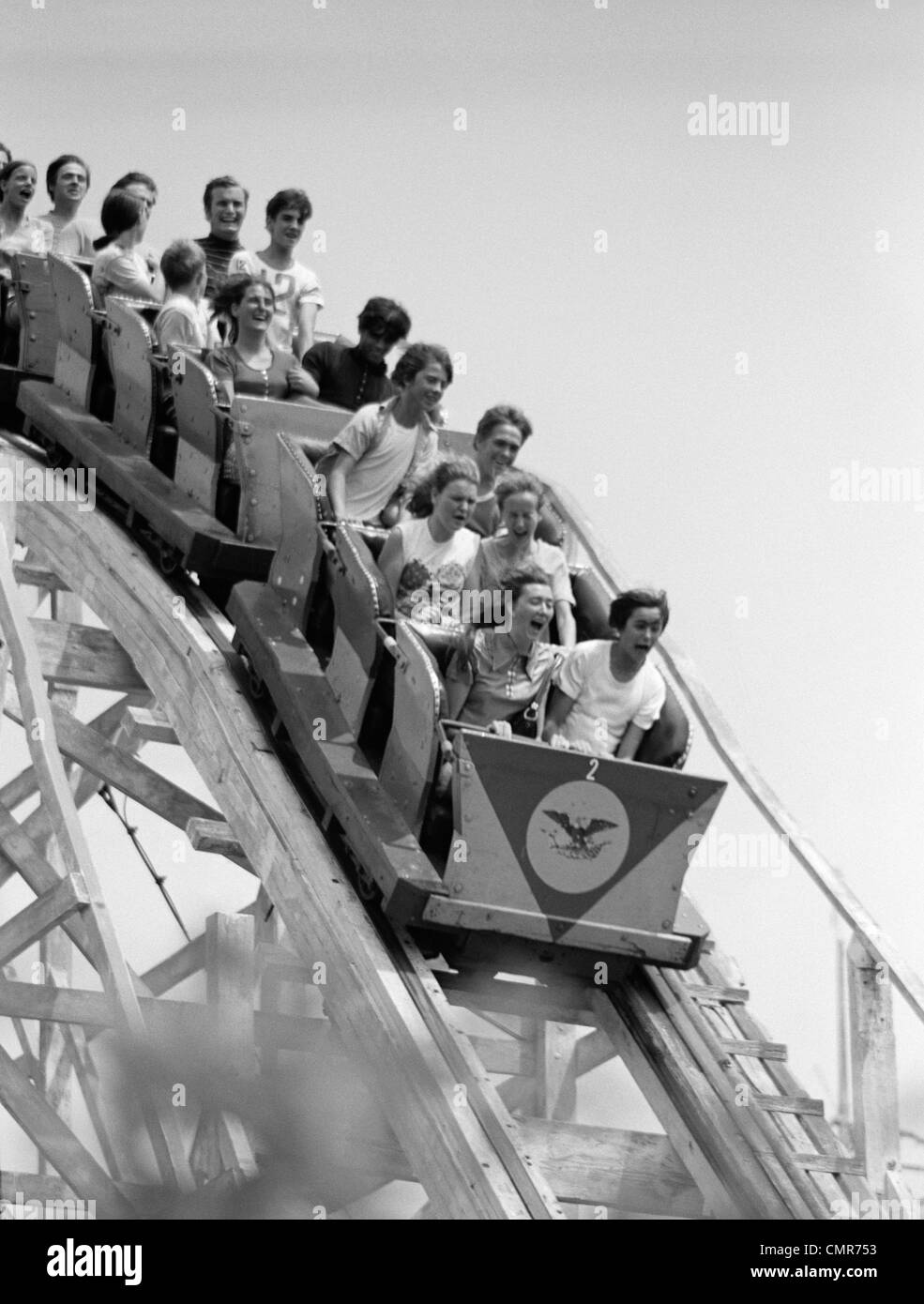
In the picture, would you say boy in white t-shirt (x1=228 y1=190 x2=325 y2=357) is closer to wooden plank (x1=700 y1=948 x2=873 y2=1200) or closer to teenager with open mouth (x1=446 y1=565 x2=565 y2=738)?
teenager with open mouth (x1=446 y1=565 x2=565 y2=738)

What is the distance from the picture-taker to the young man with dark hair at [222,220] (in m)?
9.12

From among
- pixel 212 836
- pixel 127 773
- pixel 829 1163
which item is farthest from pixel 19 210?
pixel 829 1163

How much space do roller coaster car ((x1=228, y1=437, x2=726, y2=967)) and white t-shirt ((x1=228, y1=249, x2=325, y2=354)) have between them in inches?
103

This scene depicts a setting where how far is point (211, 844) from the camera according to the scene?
22.5 feet

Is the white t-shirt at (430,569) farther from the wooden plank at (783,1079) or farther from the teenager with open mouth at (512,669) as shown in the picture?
the wooden plank at (783,1079)

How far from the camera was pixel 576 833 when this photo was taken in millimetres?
5910

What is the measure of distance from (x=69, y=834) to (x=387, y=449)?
177 cm

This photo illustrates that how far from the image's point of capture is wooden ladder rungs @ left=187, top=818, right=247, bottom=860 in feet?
22.4

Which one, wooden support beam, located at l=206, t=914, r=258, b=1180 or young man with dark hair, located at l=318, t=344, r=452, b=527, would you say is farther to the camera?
young man with dark hair, located at l=318, t=344, r=452, b=527

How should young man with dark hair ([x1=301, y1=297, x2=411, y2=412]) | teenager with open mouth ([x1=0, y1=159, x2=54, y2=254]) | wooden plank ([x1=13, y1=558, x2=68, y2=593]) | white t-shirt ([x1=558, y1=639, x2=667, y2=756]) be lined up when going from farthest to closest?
1. teenager with open mouth ([x1=0, y1=159, x2=54, y2=254])
2. wooden plank ([x1=13, y1=558, x2=68, y2=593])
3. young man with dark hair ([x1=301, y1=297, x2=411, y2=412])
4. white t-shirt ([x1=558, y1=639, x2=667, y2=756])

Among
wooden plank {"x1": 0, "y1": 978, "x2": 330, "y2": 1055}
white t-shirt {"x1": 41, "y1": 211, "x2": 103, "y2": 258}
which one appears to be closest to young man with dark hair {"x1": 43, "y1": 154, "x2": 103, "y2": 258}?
white t-shirt {"x1": 41, "y1": 211, "x2": 103, "y2": 258}
